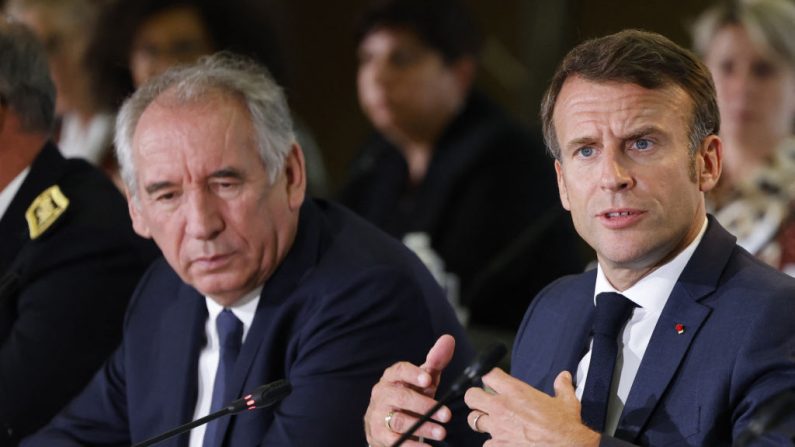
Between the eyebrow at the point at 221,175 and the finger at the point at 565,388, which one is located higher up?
the eyebrow at the point at 221,175

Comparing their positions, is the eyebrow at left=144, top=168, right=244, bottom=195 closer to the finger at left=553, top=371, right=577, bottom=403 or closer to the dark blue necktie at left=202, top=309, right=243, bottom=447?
the dark blue necktie at left=202, top=309, right=243, bottom=447

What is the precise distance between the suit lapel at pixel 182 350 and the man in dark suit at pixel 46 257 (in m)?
0.29

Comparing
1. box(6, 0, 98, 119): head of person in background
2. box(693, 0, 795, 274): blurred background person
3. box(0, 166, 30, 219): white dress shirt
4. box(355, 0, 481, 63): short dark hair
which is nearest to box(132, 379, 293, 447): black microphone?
box(0, 166, 30, 219): white dress shirt

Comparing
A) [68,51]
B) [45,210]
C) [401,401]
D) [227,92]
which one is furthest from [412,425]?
[68,51]

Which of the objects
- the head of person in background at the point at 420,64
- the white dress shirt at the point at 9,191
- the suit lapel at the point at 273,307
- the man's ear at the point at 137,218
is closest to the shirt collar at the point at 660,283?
the suit lapel at the point at 273,307

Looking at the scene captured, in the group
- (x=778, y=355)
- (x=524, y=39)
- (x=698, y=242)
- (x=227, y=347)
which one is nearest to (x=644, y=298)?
(x=698, y=242)

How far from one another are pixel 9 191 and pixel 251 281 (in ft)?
2.82

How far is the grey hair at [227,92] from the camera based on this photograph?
2875 mm

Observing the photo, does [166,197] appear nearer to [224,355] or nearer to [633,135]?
[224,355]

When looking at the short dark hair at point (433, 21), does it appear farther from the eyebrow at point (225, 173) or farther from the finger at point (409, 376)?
the finger at point (409, 376)

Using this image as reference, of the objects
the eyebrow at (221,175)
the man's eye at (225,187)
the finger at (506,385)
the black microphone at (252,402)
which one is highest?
the eyebrow at (221,175)

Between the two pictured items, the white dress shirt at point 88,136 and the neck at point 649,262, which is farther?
the white dress shirt at point 88,136

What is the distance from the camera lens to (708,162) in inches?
91.2

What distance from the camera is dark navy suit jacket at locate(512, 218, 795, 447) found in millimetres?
2098
